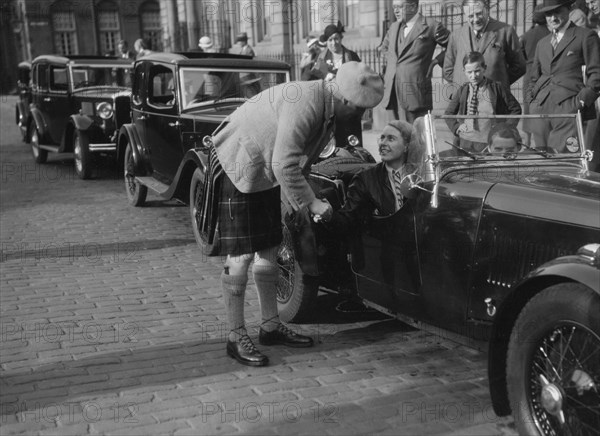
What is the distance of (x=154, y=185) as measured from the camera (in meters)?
8.27

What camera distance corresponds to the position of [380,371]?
4055 millimetres

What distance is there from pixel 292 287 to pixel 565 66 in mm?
3740

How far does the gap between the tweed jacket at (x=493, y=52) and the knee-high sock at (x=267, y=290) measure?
4.05 metres

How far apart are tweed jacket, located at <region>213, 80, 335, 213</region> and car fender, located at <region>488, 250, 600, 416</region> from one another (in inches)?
47.7

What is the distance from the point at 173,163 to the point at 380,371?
4.70 m

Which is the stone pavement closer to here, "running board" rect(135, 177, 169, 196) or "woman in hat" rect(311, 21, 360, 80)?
"running board" rect(135, 177, 169, 196)

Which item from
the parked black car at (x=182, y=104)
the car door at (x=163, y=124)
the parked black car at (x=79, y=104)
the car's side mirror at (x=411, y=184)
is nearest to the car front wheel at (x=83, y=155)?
the parked black car at (x=79, y=104)

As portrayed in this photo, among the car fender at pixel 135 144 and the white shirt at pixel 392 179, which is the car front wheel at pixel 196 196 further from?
the white shirt at pixel 392 179

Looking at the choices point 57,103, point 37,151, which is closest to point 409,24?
point 57,103

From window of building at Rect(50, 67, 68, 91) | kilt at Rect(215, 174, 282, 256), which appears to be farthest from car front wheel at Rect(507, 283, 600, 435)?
window of building at Rect(50, 67, 68, 91)

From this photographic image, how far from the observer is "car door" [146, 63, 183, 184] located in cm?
802

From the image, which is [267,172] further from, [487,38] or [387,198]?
[487,38]

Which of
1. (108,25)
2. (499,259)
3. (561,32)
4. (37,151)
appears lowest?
(37,151)

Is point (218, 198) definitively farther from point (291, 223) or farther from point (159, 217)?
point (159, 217)
